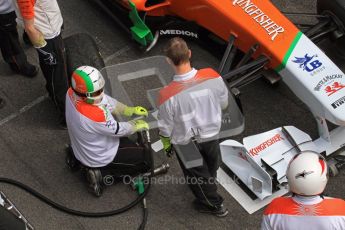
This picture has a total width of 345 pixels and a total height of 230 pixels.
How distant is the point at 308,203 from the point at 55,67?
9.43ft

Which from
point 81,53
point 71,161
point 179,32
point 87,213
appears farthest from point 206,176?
point 179,32

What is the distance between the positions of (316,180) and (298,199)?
0.60 feet

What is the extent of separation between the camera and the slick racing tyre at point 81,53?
5328 mm

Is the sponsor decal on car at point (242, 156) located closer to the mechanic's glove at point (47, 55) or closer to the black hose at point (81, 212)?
the black hose at point (81, 212)

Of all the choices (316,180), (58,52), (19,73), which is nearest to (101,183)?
(58,52)

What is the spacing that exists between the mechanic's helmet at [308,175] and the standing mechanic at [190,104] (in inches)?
36.9

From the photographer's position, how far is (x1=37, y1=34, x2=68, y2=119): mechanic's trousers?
514 cm

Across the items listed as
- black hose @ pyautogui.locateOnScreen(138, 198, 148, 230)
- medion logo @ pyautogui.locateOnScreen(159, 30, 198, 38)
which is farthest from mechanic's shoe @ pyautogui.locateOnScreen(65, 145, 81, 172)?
medion logo @ pyautogui.locateOnScreen(159, 30, 198, 38)

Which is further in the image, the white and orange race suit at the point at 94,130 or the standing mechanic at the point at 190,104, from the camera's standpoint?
the white and orange race suit at the point at 94,130

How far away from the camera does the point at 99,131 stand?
4.50m

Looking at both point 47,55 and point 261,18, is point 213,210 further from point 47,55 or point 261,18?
point 47,55

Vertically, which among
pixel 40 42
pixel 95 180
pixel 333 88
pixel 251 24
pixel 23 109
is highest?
pixel 251 24

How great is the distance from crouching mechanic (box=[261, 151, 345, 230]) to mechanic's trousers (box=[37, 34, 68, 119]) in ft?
8.81

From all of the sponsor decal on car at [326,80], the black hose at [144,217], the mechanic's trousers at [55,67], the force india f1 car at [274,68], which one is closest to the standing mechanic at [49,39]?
the mechanic's trousers at [55,67]
